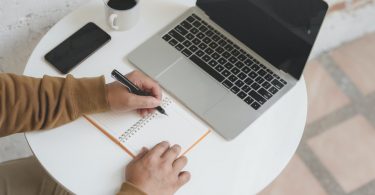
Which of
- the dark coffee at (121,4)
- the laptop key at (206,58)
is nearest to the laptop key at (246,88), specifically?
the laptop key at (206,58)

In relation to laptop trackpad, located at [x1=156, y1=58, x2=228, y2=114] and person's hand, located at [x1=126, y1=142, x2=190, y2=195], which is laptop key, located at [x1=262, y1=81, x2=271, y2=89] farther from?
person's hand, located at [x1=126, y1=142, x2=190, y2=195]

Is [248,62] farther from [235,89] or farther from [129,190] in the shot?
[129,190]

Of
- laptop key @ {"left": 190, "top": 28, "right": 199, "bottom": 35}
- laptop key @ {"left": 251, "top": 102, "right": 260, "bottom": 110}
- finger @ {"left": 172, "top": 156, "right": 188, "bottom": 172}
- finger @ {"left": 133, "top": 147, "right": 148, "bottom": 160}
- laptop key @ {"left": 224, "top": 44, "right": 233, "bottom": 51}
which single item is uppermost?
laptop key @ {"left": 190, "top": 28, "right": 199, "bottom": 35}

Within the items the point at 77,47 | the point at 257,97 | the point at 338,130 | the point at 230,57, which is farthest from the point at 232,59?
the point at 338,130

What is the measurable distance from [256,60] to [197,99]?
0.17m

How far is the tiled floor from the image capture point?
5.55ft

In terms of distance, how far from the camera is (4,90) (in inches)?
38.4

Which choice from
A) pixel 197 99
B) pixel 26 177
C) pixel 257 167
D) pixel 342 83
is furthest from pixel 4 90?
pixel 342 83

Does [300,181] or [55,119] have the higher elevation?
[55,119]

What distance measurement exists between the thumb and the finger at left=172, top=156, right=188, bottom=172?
123 mm

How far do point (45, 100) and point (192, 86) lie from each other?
300mm

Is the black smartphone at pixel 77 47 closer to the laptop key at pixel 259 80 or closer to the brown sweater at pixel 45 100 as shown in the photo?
the brown sweater at pixel 45 100

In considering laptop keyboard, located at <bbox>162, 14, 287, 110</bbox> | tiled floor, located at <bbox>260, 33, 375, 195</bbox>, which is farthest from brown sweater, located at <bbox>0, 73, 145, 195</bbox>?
tiled floor, located at <bbox>260, 33, 375, 195</bbox>

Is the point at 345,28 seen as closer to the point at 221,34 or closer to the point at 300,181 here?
the point at 300,181
